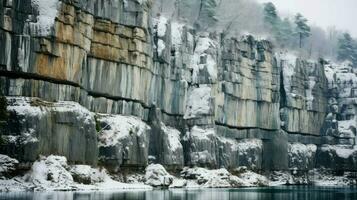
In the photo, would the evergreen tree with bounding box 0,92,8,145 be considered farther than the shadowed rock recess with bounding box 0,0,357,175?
No

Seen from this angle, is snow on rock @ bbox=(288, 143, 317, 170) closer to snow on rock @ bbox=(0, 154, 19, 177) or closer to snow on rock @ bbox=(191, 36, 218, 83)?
snow on rock @ bbox=(191, 36, 218, 83)

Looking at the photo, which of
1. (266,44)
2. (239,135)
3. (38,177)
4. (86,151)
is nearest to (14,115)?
(38,177)

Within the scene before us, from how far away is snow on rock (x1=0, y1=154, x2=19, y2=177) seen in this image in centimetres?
6397

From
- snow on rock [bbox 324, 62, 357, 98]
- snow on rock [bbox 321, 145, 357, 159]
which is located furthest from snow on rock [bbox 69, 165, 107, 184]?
snow on rock [bbox 324, 62, 357, 98]

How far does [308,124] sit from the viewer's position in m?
143

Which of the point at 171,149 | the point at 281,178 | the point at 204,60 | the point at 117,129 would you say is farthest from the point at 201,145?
the point at 281,178

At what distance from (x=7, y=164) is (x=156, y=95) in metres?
40.7

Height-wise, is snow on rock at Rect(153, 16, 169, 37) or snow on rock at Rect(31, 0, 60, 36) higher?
snow on rock at Rect(153, 16, 169, 37)

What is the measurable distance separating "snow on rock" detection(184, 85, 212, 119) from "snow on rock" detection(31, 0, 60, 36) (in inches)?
1595

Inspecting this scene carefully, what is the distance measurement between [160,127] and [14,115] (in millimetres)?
34348

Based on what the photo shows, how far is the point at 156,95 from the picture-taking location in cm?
10188

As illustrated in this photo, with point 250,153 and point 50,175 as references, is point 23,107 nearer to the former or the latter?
point 50,175

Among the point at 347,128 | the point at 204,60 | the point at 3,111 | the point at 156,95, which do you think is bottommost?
the point at 347,128

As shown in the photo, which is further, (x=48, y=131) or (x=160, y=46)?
(x=160, y=46)
